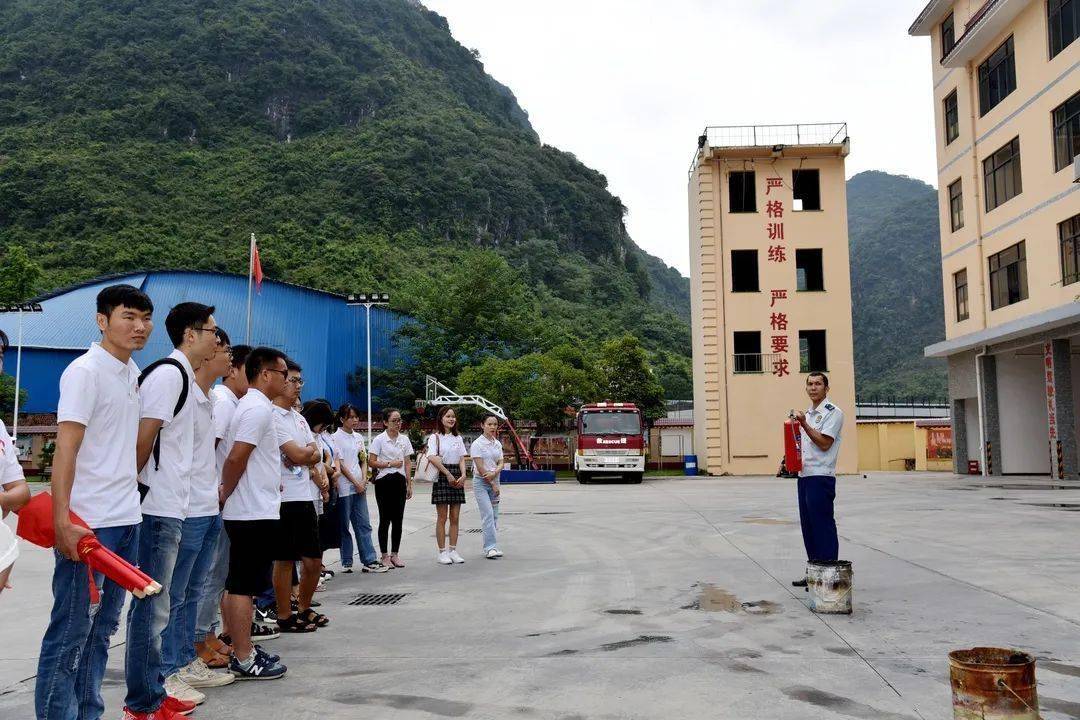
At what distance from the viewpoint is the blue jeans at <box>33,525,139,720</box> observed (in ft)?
11.5

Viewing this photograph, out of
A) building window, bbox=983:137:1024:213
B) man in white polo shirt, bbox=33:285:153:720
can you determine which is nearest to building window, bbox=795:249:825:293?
building window, bbox=983:137:1024:213

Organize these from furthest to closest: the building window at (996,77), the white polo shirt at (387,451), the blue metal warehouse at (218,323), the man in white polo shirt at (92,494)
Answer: the blue metal warehouse at (218,323) < the building window at (996,77) < the white polo shirt at (387,451) < the man in white polo shirt at (92,494)

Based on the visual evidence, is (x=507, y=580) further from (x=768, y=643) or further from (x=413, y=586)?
(x=768, y=643)

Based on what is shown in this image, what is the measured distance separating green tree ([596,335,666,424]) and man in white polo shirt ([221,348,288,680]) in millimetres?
38742

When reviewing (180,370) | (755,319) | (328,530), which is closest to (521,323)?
(755,319)

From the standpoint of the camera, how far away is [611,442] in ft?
95.8

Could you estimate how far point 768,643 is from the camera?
5809 millimetres

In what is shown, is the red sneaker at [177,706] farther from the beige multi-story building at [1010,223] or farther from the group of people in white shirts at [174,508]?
the beige multi-story building at [1010,223]

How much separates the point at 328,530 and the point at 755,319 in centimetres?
2799

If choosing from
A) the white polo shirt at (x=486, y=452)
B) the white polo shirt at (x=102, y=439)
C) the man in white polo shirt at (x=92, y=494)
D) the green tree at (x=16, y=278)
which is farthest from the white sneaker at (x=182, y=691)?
the green tree at (x=16, y=278)

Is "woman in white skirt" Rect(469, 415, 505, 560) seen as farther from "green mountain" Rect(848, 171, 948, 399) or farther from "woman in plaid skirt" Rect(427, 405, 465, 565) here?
"green mountain" Rect(848, 171, 948, 399)

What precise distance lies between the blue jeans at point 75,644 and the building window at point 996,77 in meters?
28.5

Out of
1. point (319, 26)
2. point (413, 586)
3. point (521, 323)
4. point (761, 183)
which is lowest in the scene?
point (413, 586)

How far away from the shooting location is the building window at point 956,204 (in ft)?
95.0
